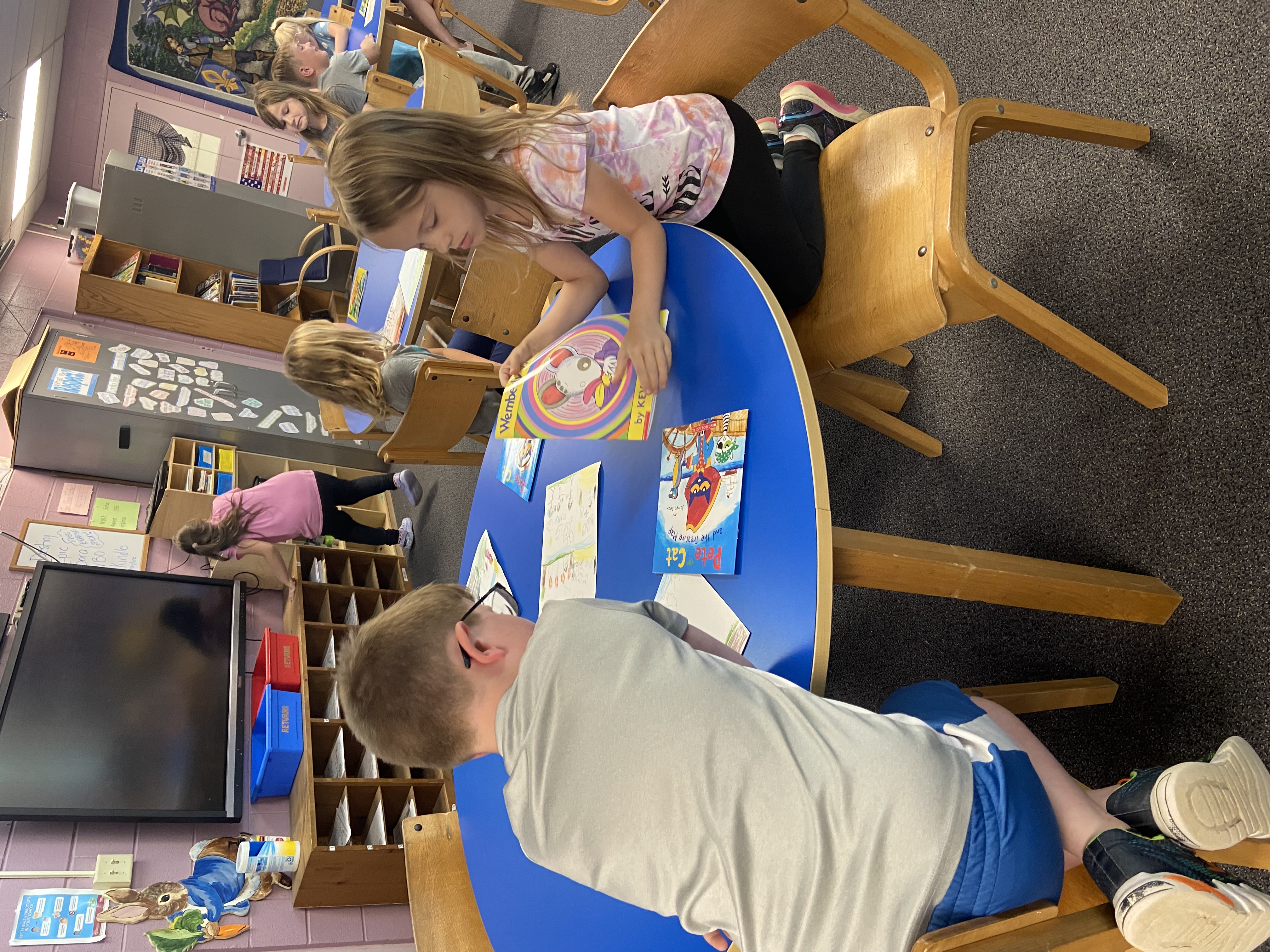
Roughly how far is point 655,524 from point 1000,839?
64 centimetres

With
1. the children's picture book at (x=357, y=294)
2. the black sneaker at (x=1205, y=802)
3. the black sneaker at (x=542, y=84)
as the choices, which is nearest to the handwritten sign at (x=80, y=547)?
the children's picture book at (x=357, y=294)

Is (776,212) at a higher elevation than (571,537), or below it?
higher

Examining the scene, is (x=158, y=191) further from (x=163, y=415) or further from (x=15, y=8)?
(x=163, y=415)

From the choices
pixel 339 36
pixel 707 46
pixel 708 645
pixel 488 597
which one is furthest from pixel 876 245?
pixel 339 36

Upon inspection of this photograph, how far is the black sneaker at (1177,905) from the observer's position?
0.86m

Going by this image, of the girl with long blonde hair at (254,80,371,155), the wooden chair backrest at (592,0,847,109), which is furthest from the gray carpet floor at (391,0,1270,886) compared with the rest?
the girl with long blonde hair at (254,80,371,155)

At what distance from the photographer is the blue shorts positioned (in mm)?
868

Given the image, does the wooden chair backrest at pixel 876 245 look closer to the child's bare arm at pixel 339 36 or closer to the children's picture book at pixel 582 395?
the children's picture book at pixel 582 395

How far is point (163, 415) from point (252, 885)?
2.18 meters

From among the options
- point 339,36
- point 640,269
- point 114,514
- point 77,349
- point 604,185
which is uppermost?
point 339,36

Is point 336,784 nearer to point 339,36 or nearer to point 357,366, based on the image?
point 357,366

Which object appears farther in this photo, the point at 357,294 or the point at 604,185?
the point at 357,294

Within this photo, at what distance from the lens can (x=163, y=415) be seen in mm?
3656

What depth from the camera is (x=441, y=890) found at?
67.0 inches
